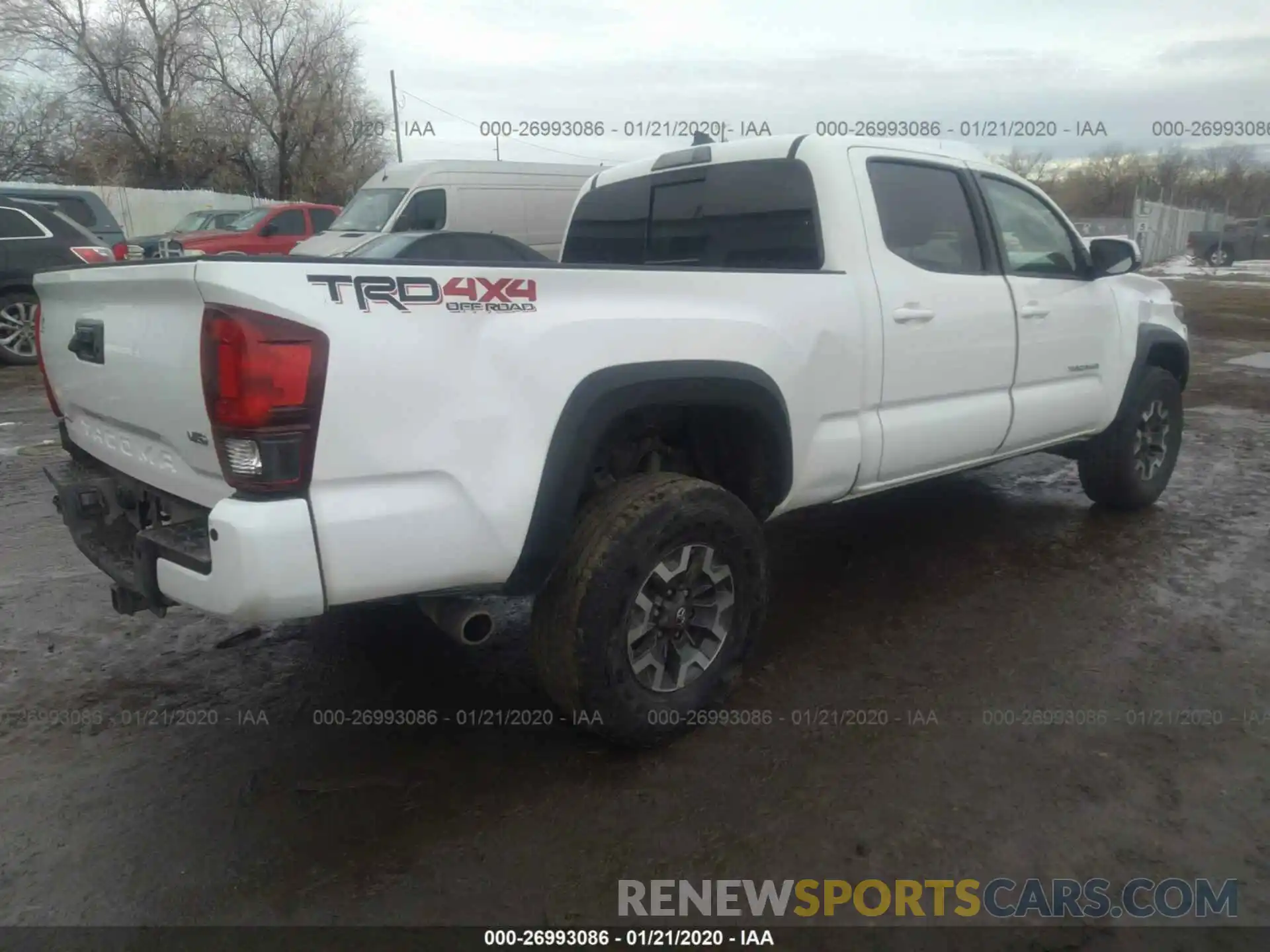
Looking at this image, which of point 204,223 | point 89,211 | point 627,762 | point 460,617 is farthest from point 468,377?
point 204,223

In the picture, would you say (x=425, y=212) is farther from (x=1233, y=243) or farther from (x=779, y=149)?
(x=1233, y=243)

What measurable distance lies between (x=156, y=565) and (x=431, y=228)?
1144cm

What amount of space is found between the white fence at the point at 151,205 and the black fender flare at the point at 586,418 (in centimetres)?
2432

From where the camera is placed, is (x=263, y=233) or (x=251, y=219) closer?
(x=263, y=233)

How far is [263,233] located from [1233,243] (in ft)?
111

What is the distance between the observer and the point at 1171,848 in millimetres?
2461

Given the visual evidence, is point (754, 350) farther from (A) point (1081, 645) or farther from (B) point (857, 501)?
(B) point (857, 501)

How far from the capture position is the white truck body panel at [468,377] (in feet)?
7.30

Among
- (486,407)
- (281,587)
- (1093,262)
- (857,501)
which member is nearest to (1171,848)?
(486,407)

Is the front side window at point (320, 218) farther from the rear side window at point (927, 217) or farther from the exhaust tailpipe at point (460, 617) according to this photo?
the exhaust tailpipe at point (460, 617)

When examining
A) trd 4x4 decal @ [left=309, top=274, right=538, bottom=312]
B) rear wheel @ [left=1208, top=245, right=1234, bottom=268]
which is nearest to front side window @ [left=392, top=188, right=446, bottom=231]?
trd 4x4 decal @ [left=309, top=274, right=538, bottom=312]

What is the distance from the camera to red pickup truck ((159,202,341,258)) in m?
15.2

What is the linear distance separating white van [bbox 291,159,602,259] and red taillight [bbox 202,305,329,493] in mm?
10545

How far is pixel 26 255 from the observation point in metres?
10.4
